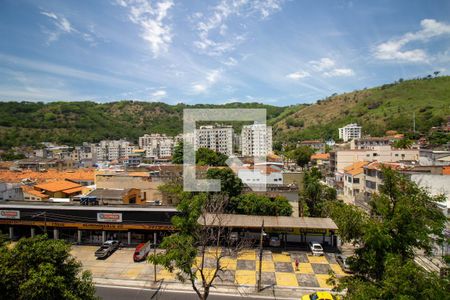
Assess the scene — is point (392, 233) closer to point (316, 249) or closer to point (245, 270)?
point (245, 270)

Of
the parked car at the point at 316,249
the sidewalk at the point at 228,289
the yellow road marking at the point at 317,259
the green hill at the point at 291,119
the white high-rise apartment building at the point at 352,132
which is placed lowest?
the sidewalk at the point at 228,289

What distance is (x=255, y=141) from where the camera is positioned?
94562 millimetres

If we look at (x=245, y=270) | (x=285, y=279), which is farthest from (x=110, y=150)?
(x=285, y=279)

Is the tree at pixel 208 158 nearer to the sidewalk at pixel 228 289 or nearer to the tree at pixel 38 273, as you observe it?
the sidewalk at pixel 228 289

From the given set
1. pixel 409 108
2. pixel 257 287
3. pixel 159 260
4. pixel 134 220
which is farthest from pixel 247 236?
pixel 409 108

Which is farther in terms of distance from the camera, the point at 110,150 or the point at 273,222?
the point at 110,150

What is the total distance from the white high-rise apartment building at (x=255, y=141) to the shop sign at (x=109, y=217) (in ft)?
231

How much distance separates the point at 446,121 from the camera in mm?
87188

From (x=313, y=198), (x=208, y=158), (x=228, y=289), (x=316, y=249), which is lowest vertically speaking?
(x=228, y=289)

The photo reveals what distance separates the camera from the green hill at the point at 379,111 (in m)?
95.9

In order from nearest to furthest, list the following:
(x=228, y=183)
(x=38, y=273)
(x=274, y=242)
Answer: (x=38, y=273) → (x=274, y=242) → (x=228, y=183)

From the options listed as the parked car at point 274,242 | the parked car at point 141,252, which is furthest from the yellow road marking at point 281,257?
the parked car at point 141,252

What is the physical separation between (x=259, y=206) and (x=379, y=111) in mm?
113665

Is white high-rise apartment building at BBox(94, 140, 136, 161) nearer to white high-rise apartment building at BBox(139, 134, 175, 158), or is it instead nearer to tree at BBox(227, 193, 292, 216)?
white high-rise apartment building at BBox(139, 134, 175, 158)
